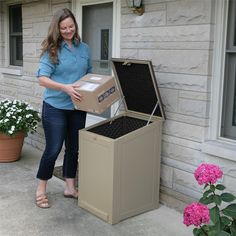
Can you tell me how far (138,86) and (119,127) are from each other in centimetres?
42

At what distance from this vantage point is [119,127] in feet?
12.5

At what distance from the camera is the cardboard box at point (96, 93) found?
3383 mm

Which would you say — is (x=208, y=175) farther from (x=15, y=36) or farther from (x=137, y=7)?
(x=15, y=36)

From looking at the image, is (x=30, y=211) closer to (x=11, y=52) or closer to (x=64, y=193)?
(x=64, y=193)

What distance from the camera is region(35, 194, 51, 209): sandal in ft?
12.4

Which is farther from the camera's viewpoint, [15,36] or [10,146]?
[15,36]

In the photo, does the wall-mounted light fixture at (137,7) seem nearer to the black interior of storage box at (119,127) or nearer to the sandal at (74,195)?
the black interior of storage box at (119,127)

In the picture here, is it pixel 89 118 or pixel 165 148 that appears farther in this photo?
pixel 89 118

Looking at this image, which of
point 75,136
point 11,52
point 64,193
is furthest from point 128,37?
point 11,52

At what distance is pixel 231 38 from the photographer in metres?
Result: 3.23

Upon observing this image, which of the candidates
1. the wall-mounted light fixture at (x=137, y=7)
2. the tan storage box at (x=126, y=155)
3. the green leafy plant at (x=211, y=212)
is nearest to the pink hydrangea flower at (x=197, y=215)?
the green leafy plant at (x=211, y=212)

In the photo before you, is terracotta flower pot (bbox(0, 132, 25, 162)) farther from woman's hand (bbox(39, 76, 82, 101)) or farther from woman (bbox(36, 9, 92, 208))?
woman's hand (bbox(39, 76, 82, 101))

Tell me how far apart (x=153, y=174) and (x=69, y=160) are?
811 mm

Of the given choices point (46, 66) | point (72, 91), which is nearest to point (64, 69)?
point (46, 66)
